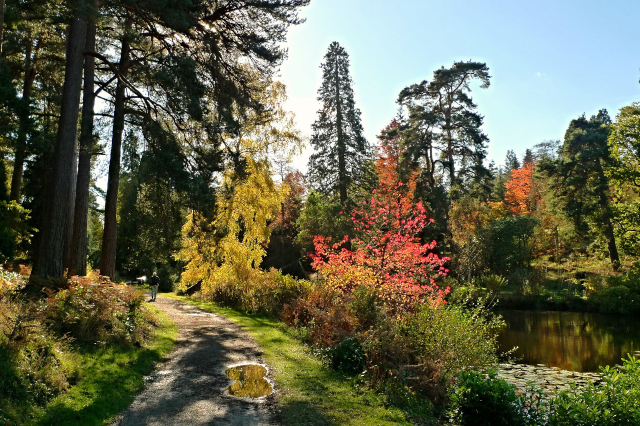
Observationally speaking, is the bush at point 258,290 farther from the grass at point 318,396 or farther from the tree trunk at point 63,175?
the tree trunk at point 63,175

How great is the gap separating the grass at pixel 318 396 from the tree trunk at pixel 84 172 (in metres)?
5.42

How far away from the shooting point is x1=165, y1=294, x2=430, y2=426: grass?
19.0 ft

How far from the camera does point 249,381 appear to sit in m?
7.29

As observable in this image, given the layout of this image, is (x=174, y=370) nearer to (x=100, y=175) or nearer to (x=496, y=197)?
(x=100, y=175)

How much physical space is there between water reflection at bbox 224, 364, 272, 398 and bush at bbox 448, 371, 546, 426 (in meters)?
3.18

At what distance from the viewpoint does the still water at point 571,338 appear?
12184 millimetres

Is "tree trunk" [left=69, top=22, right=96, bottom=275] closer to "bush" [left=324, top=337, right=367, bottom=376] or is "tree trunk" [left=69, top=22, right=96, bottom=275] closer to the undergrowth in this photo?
the undergrowth

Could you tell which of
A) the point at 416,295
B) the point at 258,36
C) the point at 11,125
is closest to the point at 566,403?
the point at 416,295

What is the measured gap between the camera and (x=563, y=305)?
76.4ft

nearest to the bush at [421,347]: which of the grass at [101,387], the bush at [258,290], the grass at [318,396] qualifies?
the grass at [318,396]

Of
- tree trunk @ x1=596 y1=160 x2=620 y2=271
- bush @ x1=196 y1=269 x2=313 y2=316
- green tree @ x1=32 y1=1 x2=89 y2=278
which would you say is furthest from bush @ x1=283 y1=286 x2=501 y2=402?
tree trunk @ x1=596 y1=160 x2=620 y2=271

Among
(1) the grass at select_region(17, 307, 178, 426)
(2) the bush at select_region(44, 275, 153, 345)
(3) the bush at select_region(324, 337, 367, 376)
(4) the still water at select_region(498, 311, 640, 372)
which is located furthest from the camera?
(4) the still water at select_region(498, 311, 640, 372)

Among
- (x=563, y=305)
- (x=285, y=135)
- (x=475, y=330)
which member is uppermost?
(x=285, y=135)

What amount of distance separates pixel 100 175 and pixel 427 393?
1145cm
